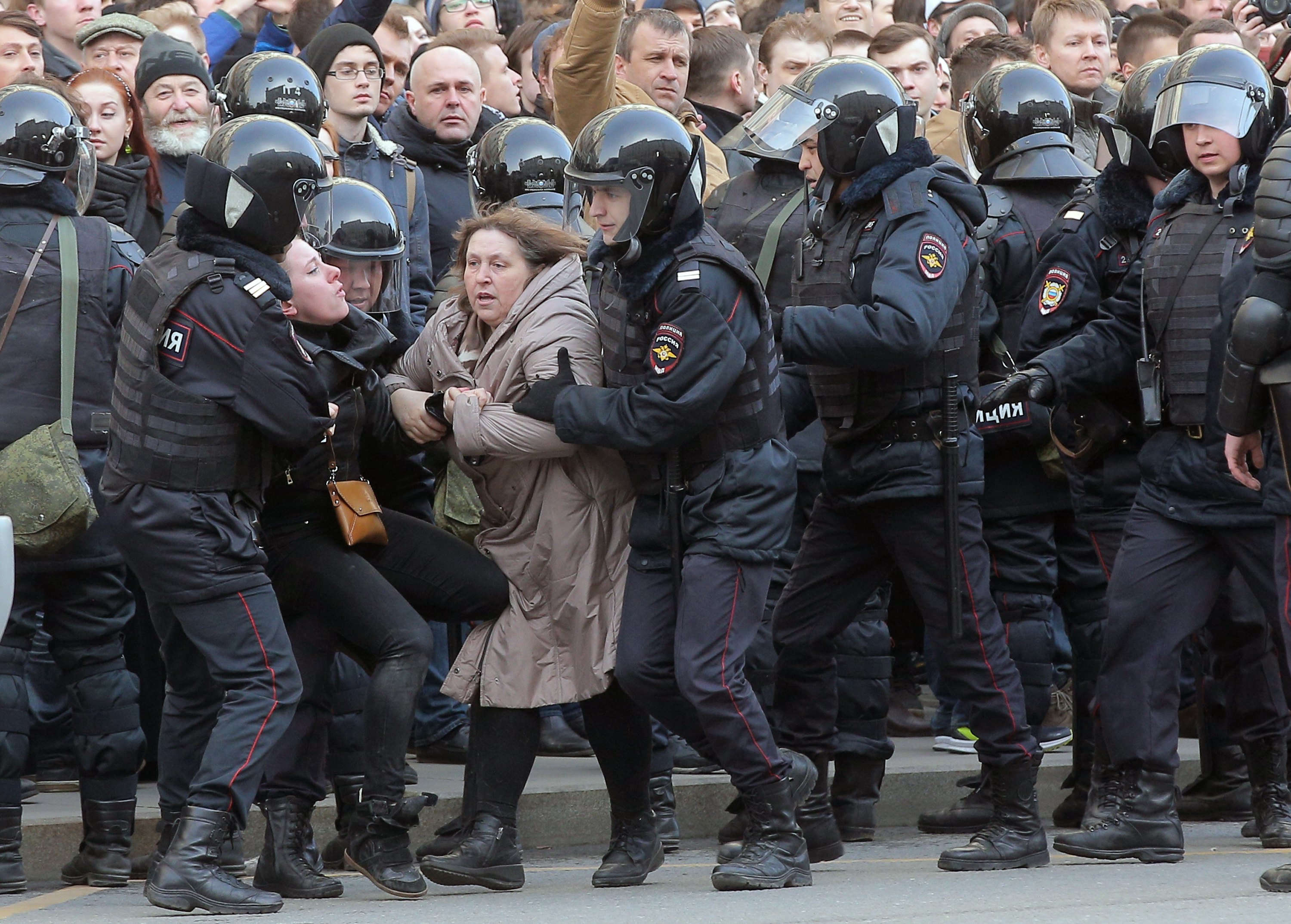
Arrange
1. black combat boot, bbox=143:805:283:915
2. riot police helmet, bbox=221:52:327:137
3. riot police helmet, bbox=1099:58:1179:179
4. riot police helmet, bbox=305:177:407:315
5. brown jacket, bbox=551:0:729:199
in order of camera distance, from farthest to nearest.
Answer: riot police helmet, bbox=221:52:327:137 < brown jacket, bbox=551:0:729:199 < riot police helmet, bbox=1099:58:1179:179 < riot police helmet, bbox=305:177:407:315 < black combat boot, bbox=143:805:283:915

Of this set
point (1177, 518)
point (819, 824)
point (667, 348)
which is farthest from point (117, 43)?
point (1177, 518)

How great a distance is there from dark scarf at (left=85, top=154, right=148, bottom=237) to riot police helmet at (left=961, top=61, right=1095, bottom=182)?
119 inches

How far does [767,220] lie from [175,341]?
236 centimetres

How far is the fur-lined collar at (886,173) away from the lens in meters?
5.73

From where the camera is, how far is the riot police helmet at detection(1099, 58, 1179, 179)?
6281 mm

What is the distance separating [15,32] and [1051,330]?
4372 mm

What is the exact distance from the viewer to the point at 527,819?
6.48 metres

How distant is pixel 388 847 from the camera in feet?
18.2

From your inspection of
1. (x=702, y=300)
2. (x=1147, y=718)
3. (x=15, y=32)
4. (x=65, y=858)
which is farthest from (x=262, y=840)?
(x=15, y=32)

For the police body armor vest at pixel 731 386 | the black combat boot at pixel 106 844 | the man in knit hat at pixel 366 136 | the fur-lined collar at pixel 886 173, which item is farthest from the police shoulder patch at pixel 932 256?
the black combat boot at pixel 106 844

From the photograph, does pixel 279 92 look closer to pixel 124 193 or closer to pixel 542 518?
pixel 124 193

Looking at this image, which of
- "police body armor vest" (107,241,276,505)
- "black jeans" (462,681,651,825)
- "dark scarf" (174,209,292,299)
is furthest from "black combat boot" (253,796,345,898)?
"dark scarf" (174,209,292,299)

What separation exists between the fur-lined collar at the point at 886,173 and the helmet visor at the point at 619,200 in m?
0.67

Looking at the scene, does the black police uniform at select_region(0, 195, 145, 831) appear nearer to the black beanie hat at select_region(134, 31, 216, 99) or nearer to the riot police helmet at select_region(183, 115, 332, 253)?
the riot police helmet at select_region(183, 115, 332, 253)
